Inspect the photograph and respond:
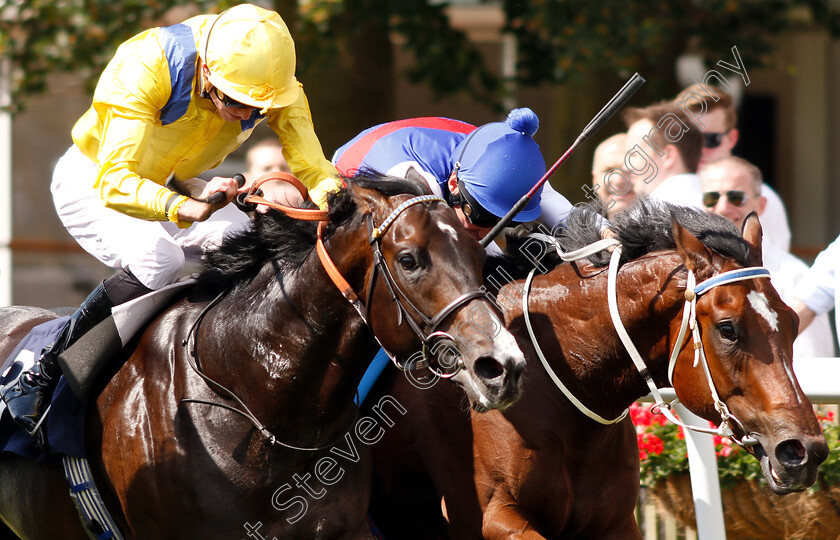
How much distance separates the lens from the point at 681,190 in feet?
17.3

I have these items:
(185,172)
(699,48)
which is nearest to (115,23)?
(699,48)

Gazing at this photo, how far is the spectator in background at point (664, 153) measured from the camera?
5332 millimetres

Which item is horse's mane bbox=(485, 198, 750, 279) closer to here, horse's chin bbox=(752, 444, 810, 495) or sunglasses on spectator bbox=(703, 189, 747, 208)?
horse's chin bbox=(752, 444, 810, 495)

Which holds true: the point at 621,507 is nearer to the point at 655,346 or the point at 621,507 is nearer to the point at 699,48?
the point at 655,346

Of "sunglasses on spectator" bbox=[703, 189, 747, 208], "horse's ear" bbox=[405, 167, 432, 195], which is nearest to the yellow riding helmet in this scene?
"horse's ear" bbox=[405, 167, 432, 195]

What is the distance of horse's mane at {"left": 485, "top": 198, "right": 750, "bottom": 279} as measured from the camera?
324 cm

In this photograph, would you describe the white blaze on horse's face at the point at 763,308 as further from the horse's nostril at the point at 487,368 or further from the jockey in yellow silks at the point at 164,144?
the jockey in yellow silks at the point at 164,144

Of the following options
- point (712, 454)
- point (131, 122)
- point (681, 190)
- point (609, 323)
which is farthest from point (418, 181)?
point (681, 190)

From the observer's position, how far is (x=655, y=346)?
3.29 metres

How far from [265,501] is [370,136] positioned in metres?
1.67

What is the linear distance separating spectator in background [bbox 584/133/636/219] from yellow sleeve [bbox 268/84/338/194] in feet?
7.01

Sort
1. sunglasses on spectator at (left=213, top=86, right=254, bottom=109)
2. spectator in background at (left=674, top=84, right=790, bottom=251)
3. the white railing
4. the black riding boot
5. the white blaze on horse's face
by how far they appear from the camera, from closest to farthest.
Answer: the white blaze on horse's face, sunglasses on spectator at (left=213, top=86, right=254, bottom=109), the black riding boot, the white railing, spectator in background at (left=674, top=84, right=790, bottom=251)

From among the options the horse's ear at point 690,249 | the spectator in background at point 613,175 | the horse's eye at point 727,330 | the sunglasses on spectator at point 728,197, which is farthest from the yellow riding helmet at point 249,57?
the sunglasses on spectator at point 728,197

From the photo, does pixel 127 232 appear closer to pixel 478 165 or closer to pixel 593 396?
pixel 478 165
